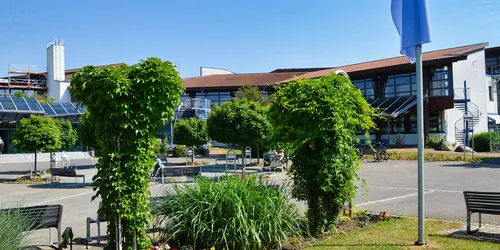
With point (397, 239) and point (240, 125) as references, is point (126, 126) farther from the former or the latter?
point (240, 125)

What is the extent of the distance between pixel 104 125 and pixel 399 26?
4797 mm

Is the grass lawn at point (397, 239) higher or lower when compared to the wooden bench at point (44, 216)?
lower

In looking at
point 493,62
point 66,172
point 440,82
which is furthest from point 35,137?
point 493,62

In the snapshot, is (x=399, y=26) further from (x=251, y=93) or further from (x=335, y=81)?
(x=251, y=93)

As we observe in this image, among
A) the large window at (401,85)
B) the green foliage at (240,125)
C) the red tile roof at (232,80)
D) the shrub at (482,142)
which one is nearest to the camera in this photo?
the green foliage at (240,125)

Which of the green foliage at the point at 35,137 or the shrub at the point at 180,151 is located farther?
the shrub at the point at 180,151

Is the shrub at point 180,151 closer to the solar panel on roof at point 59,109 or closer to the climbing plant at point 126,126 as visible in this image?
the solar panel on roof at point 59,109

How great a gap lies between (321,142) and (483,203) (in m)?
2.77

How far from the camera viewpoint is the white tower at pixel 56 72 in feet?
208

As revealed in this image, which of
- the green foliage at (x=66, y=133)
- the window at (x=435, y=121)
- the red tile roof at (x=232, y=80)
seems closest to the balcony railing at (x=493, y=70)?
the window at (x=435, y=121)

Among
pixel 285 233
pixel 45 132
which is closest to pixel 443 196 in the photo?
pixel 285 233

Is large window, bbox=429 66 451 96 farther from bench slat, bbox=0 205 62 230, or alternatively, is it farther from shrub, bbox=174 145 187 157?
bench slat, bbox=0 205 62 230

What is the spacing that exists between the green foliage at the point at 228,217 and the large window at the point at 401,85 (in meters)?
35.4

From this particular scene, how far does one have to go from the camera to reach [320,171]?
7.25 m
